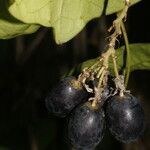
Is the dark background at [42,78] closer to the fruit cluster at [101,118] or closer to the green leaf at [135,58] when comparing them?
the green leaf at [135,58]

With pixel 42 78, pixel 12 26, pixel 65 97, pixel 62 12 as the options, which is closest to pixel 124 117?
pixel 65 97

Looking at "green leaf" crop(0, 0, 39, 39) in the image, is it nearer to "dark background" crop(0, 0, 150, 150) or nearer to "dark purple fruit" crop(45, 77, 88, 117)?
"dark purple fruit" crop(45, 77, 88, 117)

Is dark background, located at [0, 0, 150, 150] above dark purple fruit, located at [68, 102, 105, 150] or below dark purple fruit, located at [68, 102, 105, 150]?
below

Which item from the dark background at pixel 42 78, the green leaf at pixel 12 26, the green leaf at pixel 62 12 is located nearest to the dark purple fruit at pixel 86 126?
the green leaf at pixel 62 12

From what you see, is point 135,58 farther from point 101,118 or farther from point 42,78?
point 42,78

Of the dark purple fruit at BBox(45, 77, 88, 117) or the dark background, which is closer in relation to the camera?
the dark purple fruit at BBox(45, 77, 88, 117)

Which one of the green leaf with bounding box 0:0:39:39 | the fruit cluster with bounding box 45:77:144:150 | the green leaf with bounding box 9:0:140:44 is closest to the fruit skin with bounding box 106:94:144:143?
the fruit cluster with bounding box 45:77:144:150
